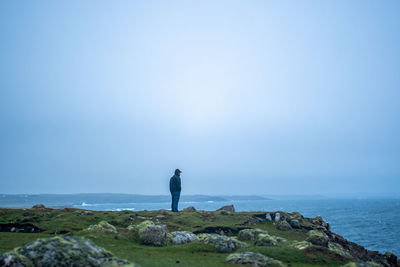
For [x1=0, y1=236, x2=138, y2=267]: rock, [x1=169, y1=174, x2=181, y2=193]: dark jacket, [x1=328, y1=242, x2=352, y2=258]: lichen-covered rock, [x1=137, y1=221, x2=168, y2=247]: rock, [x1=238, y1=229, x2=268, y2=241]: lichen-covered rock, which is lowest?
Answer: [x1=328, y1=242, x2=352, y2=258]: lichen-covered rock

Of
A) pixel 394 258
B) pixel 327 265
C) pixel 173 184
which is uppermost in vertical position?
pixel 173 184

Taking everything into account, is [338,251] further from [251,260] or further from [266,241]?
[251,260]

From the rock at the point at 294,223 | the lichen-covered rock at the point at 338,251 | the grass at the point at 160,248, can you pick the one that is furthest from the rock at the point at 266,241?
the rock at the point at 294,223

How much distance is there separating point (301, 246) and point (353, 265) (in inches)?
270

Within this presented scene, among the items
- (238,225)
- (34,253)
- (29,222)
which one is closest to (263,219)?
(238,225)

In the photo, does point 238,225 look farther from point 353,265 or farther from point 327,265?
point 353,265

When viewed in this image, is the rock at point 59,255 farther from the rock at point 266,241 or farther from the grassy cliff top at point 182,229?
the rock at point 266,241

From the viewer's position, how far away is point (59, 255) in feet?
50.3

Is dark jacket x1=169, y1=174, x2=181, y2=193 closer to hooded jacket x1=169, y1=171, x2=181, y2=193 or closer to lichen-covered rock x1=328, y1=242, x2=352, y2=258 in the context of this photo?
hooded jacket x1=169, y1=171, x2=181, y2=193

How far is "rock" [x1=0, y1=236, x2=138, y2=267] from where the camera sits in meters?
14.9

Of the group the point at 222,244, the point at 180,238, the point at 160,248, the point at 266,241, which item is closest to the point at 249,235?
the point at 266,241

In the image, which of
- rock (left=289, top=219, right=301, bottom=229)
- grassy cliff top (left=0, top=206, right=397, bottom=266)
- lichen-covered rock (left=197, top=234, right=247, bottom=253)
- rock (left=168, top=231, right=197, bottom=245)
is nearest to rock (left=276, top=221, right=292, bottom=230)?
grassy cliff top (left=0, top=206, right=397, bottom=266)

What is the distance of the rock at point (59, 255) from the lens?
1495 cm

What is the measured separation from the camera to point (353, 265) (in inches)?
696
